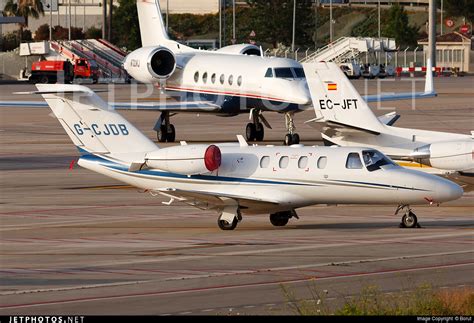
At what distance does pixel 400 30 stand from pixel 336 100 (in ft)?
387

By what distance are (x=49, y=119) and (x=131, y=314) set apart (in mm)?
56629

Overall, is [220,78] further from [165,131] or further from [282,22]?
[282,22]

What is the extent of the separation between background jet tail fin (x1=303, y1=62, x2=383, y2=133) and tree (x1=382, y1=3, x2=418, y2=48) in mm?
116374

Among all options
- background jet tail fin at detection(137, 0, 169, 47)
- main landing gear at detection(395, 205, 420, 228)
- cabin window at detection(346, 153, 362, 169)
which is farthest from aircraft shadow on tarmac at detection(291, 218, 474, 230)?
background jet tail fin at detection(137, 0, 169, 47)

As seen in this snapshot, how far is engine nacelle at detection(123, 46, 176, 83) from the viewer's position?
57594mm

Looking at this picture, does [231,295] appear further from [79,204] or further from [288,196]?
[79,204]

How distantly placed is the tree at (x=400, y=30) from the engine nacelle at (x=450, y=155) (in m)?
123

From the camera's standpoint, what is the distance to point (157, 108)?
56.5 m

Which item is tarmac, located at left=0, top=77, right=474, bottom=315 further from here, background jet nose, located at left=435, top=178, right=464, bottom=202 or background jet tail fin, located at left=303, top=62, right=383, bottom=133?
background jet tail fin, located at left=303, top=62, right=383, bottom=133

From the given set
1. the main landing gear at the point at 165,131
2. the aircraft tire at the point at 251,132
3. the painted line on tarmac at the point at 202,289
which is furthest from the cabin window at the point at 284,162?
the main landing gear at the point at 165,131

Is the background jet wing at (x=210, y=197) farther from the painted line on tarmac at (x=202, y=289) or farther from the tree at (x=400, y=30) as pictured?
the tree at (x=400, y=30)

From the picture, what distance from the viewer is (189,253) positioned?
2788 cm

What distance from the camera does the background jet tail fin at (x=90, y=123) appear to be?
3328cm

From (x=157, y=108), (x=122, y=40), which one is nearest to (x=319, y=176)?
(x=157, y=108)
